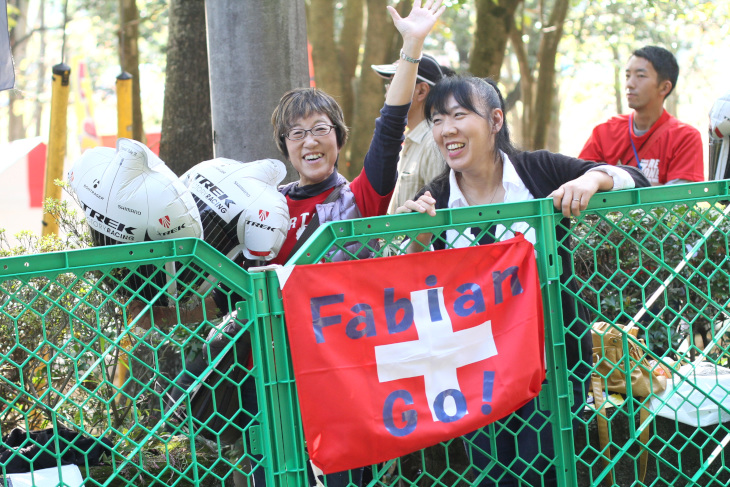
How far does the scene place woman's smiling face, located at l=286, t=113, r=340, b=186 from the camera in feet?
11.7

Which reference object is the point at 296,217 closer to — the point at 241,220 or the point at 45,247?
the point at 241,220

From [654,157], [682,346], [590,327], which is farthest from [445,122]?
[654,157]

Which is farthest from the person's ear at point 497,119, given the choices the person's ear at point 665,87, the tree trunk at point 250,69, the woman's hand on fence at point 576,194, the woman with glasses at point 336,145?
the person's ear at point 665,87

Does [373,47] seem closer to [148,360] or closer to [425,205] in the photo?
[148,360]

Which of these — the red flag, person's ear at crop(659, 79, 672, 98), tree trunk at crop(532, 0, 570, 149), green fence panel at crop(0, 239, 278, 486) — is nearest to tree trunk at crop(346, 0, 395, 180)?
tree trunk at crop(532, 0, 570, 149)

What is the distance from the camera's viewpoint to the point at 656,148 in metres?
5.31

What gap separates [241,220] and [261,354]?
77cm

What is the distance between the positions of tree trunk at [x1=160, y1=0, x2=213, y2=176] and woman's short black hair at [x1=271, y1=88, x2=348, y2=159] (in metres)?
3.44

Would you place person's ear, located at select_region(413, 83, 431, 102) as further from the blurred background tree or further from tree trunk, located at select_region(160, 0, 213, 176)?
tree trunk, located at select_region(160, 0, 213, 176)

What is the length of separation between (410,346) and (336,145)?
128 cm

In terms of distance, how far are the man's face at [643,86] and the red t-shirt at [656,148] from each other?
0.43ft

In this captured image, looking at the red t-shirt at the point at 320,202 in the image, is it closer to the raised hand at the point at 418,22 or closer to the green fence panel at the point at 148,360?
the green fence panel at the point at 148,360

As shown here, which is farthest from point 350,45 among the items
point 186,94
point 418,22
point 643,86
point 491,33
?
point 418,22

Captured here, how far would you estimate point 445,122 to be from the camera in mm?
3248
